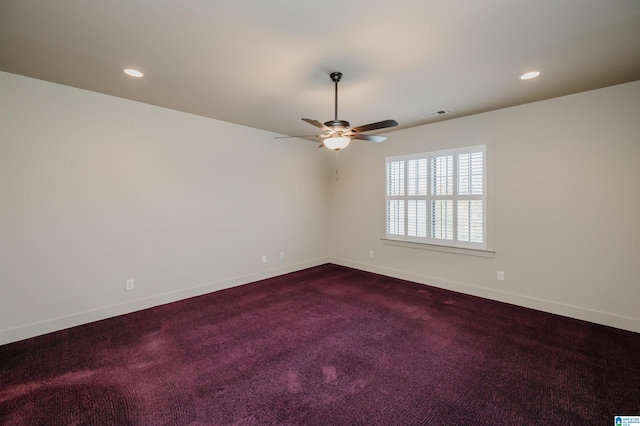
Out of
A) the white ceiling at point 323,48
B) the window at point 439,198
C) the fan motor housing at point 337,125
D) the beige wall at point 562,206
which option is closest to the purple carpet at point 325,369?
the beige wall at point 562,206

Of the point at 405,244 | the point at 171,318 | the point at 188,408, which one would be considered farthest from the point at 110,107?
the point at 405,244

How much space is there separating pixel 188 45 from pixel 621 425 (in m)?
4.12

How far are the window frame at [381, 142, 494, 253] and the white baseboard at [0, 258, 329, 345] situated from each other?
2.56m

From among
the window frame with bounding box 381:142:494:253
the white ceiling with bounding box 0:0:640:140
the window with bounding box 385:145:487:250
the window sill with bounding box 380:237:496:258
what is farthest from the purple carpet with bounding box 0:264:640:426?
the white ceiling with bounding box 0:0:640:140

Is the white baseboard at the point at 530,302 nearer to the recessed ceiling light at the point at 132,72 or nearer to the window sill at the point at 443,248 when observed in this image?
the window sill at the point at 443,248

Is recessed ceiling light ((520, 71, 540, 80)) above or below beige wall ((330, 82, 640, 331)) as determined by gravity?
above

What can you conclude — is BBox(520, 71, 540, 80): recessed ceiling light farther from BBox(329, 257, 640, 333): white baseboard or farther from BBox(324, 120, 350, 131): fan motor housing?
BBox(329, 257, 640, 333): white baseboard

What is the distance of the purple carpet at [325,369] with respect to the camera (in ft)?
6.02

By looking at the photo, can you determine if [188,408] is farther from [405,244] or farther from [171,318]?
[405,244]

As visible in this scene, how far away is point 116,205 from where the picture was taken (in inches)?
134

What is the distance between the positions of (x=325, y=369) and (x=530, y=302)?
306cm

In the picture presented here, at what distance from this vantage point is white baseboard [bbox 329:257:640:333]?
3.04m

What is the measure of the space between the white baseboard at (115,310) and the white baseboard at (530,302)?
2496 millimetres

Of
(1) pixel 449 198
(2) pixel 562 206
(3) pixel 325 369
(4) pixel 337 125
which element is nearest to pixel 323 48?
(4) pixel 337 125
